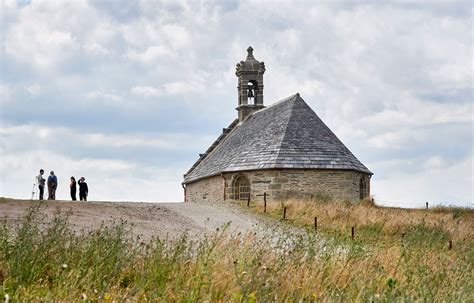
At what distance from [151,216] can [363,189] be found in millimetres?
14553

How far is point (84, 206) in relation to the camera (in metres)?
22.7

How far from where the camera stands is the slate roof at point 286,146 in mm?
29750

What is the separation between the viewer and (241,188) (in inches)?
1214

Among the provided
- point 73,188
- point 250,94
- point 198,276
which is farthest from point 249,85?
point 198,276

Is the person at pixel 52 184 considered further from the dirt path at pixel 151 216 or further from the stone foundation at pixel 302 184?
the stone foundation at pixel 302 184

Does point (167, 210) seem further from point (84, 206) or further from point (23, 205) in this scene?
point (23, 205)

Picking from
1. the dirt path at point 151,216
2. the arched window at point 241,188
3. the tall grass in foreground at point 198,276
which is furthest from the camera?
the arched window at point 241,188

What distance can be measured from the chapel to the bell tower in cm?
427

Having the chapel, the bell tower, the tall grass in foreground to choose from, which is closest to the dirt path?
the chapel

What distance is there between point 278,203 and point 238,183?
22.4ft

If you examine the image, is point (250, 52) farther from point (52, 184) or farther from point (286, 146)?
point (52, 184)

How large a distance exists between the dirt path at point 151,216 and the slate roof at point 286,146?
17.7 feet

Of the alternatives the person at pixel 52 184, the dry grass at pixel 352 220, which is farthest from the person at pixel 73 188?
the dry grass at pixel 352 220

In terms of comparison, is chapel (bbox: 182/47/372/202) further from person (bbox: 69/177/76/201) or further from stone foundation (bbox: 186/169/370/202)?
person (bbox: 69/177/76/201)
